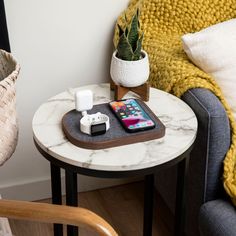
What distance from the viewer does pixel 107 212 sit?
1.79 meters

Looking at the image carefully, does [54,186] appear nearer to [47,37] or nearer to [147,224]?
[147,224]

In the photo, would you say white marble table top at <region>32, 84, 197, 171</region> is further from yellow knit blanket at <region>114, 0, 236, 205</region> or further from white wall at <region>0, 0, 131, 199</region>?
white wall at <region>0, 0, 131, 199</region>

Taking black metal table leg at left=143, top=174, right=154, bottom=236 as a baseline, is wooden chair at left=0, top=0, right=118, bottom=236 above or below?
above

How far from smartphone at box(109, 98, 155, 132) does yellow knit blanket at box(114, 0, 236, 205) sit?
0.58 feet

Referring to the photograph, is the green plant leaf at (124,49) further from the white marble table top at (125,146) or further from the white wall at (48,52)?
the white wall at (48,52)

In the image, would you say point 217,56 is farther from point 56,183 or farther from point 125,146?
point 56,183

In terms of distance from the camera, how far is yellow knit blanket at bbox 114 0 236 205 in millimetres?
1417

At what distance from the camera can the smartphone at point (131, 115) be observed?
1.18 meters

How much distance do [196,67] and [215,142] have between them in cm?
27

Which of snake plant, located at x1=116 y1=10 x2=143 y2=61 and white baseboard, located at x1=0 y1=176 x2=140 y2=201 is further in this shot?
white baseboard, located at x1=0 y1=176 x2=140 y2=201

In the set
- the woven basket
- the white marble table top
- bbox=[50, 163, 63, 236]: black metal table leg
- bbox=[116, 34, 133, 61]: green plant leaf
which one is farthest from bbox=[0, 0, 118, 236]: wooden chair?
bbox=[116, 34, 133, 61]: green plant leaf

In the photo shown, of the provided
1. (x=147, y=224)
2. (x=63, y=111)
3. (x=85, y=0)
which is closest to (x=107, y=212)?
(x=147, y=224)

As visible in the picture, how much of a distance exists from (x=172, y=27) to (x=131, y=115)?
1.82 ft

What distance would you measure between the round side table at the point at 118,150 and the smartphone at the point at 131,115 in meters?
0.05
